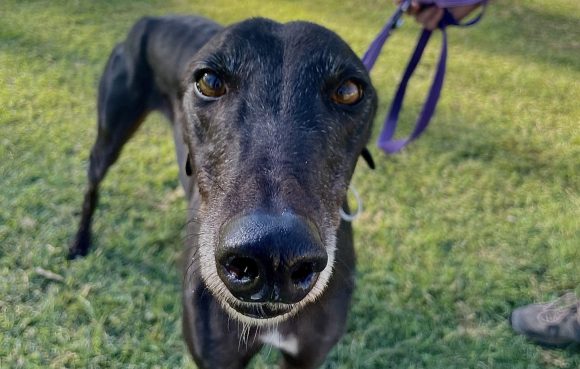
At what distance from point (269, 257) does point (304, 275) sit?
16 cm

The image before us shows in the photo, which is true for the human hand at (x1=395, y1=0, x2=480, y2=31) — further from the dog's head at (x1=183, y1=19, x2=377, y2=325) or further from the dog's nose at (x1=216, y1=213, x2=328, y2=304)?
the dog's nose at (x1=216, y1=213, x2=328, y2=304)

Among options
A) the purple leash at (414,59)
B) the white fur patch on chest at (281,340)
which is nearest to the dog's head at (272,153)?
the white fur patch on chest at (281,340)

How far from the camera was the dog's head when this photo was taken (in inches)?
59.9

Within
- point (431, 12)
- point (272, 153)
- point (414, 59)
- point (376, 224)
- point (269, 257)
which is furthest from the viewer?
point (376, 224)

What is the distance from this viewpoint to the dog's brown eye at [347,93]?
2195 millimetres

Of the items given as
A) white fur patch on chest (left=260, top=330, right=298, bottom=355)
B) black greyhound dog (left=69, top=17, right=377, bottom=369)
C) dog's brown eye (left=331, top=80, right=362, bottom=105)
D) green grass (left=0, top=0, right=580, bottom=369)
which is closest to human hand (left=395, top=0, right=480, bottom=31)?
black greyhound dog (left=69, top=17, right=377, bottom=369)

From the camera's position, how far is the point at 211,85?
7.23 ft

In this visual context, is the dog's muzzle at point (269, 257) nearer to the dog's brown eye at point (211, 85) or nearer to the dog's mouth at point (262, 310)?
the dog's mouth at point (262, 310)

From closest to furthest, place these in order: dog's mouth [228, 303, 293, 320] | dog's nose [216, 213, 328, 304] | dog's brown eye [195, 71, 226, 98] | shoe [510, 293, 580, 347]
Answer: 1. dog's nose [216, 213, 328, 304]
2. dog's mouth [228, 303, 293, 320]
3. dog's brown eye [195, 71, 226, 98]
4. shoe [510, 293, 580, 347]

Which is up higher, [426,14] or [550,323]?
[426,14]

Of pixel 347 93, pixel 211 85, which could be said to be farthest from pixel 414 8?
pixel 211 85

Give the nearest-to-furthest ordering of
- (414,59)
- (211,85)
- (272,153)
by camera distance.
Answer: (272,153) → (211,85) → (414,59)

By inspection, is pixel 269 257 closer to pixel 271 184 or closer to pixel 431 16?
pixel 271 184

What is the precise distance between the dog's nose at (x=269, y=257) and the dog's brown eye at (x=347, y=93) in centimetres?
77
